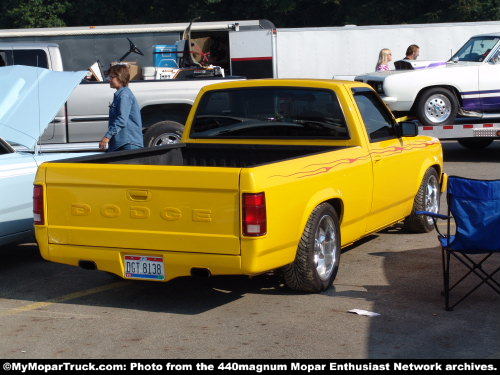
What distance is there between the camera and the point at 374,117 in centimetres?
862

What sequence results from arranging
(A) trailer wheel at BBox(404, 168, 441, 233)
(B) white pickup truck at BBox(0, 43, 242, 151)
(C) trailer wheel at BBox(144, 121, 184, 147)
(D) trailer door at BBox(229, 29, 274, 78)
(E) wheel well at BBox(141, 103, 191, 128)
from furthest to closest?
(D) trailer door at BBox(229, 29, 274, 78)
(E) wheel well at BBox(141, 103, 191, 128)
(C) trailer wheel at BBox(144, 121, 184, 147)
(B) white pickup truck at BBox(0, 43, 242, 151)
(A) trailer wheel at BBox(404, 168, 441, 233)

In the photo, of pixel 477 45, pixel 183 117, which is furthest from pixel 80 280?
pixel 477 45

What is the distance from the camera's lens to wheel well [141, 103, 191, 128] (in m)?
14.3

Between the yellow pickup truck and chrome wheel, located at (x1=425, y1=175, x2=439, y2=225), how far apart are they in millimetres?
803

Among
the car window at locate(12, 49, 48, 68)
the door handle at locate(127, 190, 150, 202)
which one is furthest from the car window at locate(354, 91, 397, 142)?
the car window at locate(12, 49, 48, 68)

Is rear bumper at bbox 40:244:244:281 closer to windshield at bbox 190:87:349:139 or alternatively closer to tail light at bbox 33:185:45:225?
tail light at bbox 33:185:45:225

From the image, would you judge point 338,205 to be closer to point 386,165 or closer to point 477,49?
point 386,165

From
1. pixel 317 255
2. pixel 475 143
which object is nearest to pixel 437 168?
pixel 317 255

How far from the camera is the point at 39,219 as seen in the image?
22.9 ft

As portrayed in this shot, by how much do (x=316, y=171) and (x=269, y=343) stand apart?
163cm

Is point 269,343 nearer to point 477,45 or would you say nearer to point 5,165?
point 5,165

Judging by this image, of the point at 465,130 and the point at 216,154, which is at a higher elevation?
the point at 216,154

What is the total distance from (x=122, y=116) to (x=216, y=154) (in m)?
1.67

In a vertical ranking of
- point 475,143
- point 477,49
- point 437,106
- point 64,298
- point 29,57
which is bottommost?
point 475,143
